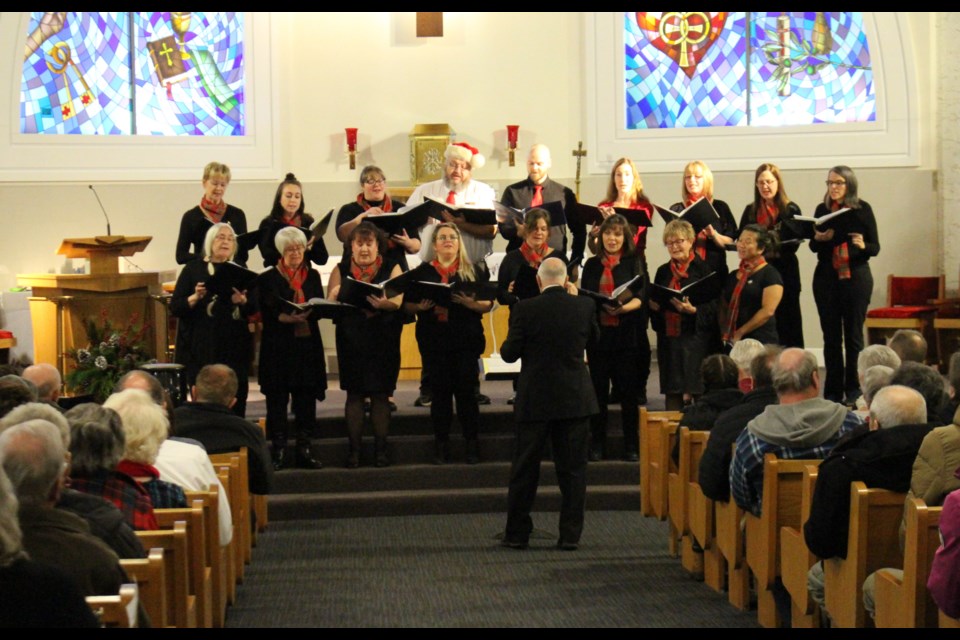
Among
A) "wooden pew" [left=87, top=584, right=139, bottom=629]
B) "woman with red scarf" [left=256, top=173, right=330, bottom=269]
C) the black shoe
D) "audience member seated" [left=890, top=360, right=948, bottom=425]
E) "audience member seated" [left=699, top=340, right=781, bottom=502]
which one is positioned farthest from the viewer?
"woman with red scarf" [left=256, top=173, right=330, bottom=269]

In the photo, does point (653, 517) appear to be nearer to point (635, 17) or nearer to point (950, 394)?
point (950, 394)

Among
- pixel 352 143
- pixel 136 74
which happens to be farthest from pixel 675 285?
pixel 136 74

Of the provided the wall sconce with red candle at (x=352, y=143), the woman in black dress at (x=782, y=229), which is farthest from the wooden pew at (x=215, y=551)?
the wall sconce with red candle at (x=352, y=143)

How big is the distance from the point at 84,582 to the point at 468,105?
29.1ft

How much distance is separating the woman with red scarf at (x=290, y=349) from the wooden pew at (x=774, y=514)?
3189 mm

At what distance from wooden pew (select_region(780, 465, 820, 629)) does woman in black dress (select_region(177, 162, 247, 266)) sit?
13.8 ft

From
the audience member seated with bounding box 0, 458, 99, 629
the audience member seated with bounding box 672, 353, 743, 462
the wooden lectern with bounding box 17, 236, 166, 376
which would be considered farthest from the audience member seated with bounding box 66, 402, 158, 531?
the wooden lectern with bounding box 17, 236, 166, 376

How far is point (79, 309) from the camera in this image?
8.91 m

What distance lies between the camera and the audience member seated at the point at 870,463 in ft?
13.3

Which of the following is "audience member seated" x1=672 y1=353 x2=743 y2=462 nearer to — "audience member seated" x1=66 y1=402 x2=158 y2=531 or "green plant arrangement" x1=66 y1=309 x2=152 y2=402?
"audience member seated" x1=66 y1=402 x2=158 y2=531

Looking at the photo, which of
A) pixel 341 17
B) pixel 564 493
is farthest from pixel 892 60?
pixel 564 493

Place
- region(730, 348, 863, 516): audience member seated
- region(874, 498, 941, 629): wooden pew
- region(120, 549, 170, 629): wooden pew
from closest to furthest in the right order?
region(120, 549, 170, 629): wooden pew, region(874, 498, 941, 629): wooden pew, region(730, 348, 863, 516): audience member seated

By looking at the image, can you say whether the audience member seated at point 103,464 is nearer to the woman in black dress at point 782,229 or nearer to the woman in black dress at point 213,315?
the woman in black dress at point 213,315

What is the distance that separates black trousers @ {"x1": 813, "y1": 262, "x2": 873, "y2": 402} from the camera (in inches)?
326
